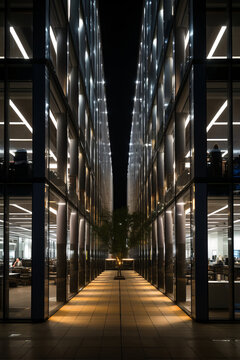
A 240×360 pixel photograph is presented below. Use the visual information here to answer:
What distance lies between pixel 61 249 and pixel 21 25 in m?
7.73

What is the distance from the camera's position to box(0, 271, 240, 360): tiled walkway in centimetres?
984

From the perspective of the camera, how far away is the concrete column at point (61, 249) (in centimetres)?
1844

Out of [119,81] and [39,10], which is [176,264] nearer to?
[39,10]

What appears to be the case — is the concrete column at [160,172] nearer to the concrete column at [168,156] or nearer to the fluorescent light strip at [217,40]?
the concrete column at [168,156]

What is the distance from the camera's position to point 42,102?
14086 millimetres

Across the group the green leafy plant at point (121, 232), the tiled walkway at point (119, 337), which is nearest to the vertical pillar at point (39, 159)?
the tiled walkway at point (119, 337)

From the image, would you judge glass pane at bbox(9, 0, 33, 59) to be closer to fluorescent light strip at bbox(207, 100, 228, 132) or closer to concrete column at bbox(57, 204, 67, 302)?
concrete column at bbox(57, 204, 67, 302)

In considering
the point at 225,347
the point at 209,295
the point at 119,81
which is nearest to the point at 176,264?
the point at 209,295

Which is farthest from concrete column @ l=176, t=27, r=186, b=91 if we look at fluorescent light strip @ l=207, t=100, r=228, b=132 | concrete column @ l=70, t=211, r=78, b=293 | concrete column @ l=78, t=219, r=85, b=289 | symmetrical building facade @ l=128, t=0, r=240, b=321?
concrete column @ l=78, t=219, r=85, b=289

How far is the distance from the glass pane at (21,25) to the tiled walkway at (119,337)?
8440 millimetres

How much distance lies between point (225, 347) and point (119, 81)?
32625 millimetres

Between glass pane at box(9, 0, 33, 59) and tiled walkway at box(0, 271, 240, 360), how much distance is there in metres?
8.44

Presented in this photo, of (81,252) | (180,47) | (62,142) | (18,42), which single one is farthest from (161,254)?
(18,42)

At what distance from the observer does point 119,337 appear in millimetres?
11656
